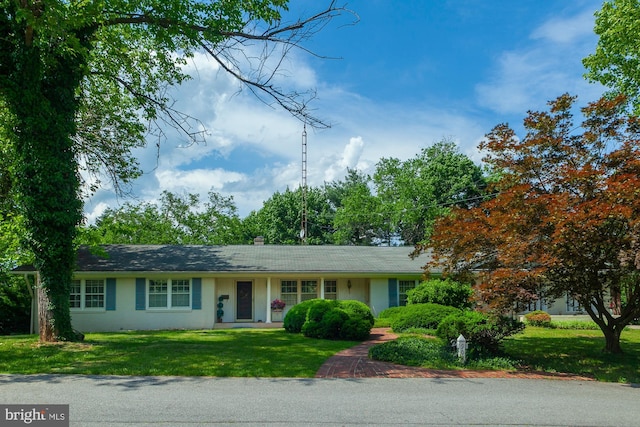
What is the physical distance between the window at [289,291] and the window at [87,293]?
7.39 metres

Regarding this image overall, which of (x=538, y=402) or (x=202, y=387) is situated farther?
(x=202, y=387)

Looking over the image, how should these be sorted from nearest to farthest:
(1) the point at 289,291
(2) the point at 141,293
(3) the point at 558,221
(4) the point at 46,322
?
(3) the point at 558,221
(4) the point at 46,322
(2) the point at 141,293
(1) the point at 289,291

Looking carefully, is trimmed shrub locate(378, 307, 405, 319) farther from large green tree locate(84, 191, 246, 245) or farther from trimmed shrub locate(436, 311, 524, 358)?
large green tree locate(84, 191, 246, 245)

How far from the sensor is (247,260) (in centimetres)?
2234

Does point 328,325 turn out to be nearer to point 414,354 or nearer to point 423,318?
point 423,318

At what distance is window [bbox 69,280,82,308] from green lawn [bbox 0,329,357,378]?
5693mm

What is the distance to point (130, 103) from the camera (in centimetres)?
Result: 1862

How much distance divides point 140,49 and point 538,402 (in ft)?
54.5

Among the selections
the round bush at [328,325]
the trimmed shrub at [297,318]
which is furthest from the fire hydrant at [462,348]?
the trimmed shrub at [297,318]

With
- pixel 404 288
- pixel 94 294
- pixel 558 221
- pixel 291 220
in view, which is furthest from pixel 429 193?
pixel 558 221

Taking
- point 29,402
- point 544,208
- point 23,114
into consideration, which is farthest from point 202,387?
point 23,114

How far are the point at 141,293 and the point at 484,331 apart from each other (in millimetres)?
13763

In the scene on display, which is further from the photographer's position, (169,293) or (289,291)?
(289,291)

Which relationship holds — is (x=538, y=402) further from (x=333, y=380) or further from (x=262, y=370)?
(x=262, y=370)
